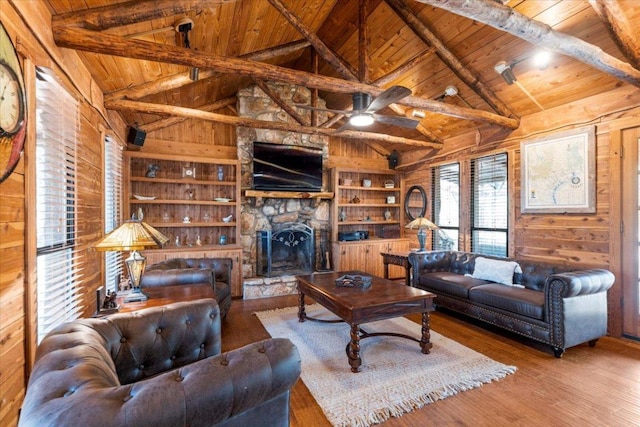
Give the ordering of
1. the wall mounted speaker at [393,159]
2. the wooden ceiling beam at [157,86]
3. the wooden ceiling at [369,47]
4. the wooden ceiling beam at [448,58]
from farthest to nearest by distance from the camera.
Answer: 1. the wall mounted speaker at [393,159]
2. the wooden ceiling beam at [448,58]
3. the wooden ceiling beam at [157,86]
4. the wooden ceiling at [369,47]

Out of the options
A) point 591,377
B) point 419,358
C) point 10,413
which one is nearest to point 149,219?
point 10,413

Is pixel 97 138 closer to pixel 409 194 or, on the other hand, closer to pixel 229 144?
pixel 229 144

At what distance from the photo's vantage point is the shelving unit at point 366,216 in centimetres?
588

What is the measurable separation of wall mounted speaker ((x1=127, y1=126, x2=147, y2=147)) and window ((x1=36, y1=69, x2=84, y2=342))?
218cm

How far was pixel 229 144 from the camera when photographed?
18.6ft

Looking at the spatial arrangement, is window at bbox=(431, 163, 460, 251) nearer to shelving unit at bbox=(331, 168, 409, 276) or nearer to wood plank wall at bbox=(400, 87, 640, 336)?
wood plank wall at bbox=(400, 87, 640, 336)

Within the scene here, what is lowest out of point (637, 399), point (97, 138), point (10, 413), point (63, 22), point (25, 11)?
point (637, 399)

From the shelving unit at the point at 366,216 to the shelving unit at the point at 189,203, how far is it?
1.89 metres

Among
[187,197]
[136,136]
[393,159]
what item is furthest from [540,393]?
[136,136]

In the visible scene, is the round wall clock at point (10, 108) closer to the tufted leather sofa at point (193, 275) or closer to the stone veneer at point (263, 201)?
the tufted leather sofa at point (193, 275)

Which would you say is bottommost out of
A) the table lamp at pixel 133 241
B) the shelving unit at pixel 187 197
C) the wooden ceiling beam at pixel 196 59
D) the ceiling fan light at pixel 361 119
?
the table lamp at pixel 133 241

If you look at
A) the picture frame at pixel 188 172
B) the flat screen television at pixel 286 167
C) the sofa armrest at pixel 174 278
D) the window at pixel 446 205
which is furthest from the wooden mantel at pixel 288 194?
the sofa armrest at pixel 174 278

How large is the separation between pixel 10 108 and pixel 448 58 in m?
4.29

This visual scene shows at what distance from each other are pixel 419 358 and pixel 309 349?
1049 millimetres
